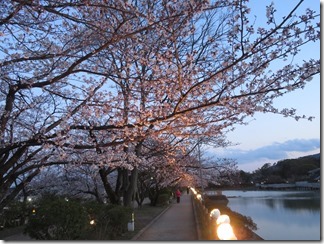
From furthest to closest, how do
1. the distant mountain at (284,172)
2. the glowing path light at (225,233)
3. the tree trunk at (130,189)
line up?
the distant mountain at (284,172)
the tree trunk at (130,189)
the glowing path light at (225,233)

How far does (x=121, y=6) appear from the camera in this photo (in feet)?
16.1

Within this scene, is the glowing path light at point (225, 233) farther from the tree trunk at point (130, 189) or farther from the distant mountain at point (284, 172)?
the distant mountain at point (284, 172)

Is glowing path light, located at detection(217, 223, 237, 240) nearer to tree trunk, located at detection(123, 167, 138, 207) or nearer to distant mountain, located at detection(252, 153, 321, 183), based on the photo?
tree trunk, located at detection(123, 167, 138, 207)

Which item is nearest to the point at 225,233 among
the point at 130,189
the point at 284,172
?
the point at 130,189

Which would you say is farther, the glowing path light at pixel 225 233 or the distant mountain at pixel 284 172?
the distant mountain at pixel 284 172

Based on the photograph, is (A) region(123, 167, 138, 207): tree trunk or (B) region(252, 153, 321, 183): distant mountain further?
(B) region(252, 153, 321, 183): distant mountain

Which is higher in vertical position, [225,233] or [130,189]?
[225,233]

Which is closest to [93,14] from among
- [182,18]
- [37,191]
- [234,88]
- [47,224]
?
[182,18]

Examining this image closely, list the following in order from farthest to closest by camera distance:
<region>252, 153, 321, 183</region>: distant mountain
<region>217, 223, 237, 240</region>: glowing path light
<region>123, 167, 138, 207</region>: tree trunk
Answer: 1. <region>252, 153, 321, 183</region>: distant mountain
2. <region>123, 167, 138, 207</region>: tree trunk
3. <region>217, 223, 237, 240</region>: glowing path light

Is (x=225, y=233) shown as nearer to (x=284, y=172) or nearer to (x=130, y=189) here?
(x=130, y=189)

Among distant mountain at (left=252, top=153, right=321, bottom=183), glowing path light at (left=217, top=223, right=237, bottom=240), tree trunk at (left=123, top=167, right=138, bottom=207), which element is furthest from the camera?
distant mountain at (left=252, top=153, right=321, bottom=183)

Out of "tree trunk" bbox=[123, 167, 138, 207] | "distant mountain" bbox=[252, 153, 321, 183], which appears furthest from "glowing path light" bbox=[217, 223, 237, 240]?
"distant mountain" bbox=[252, 153, 321, 183]

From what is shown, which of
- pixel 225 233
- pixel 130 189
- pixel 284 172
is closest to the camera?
pixel 225 233

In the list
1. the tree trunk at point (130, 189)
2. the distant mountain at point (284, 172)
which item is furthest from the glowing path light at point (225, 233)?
the distant mountain at point (284, 172)
